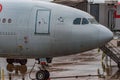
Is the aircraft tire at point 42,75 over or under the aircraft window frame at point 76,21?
under

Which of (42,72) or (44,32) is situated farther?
(42,72)

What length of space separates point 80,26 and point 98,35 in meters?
1.06

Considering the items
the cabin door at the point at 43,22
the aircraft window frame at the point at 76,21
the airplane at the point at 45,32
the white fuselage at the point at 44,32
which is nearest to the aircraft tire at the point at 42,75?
the airplane at the point at 45,32

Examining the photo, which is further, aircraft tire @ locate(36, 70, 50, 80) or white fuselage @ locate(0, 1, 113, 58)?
aircraft tire @ locate(36, 70, 50, 80)

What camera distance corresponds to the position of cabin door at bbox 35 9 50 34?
2389cm

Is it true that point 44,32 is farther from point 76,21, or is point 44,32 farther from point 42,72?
point 42,72

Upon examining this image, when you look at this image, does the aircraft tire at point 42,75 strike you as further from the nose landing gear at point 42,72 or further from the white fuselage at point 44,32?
the white fuselage at point 44,32

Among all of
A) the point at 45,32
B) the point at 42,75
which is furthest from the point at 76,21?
the point at 42,75

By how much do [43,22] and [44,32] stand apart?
52cm

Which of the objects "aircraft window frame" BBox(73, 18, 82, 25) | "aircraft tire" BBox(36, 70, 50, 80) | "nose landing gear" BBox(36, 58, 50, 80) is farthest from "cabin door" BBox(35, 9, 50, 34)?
"aircraft tire" BBox(36, 70, 50, 80)

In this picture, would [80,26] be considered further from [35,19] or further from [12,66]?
[12,66]

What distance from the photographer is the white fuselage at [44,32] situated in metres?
23.5

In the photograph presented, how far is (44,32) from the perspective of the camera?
23.9 m

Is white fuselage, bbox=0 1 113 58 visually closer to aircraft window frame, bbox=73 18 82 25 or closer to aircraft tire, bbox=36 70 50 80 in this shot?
aircraft window frame, bbox=73 18 82 25
